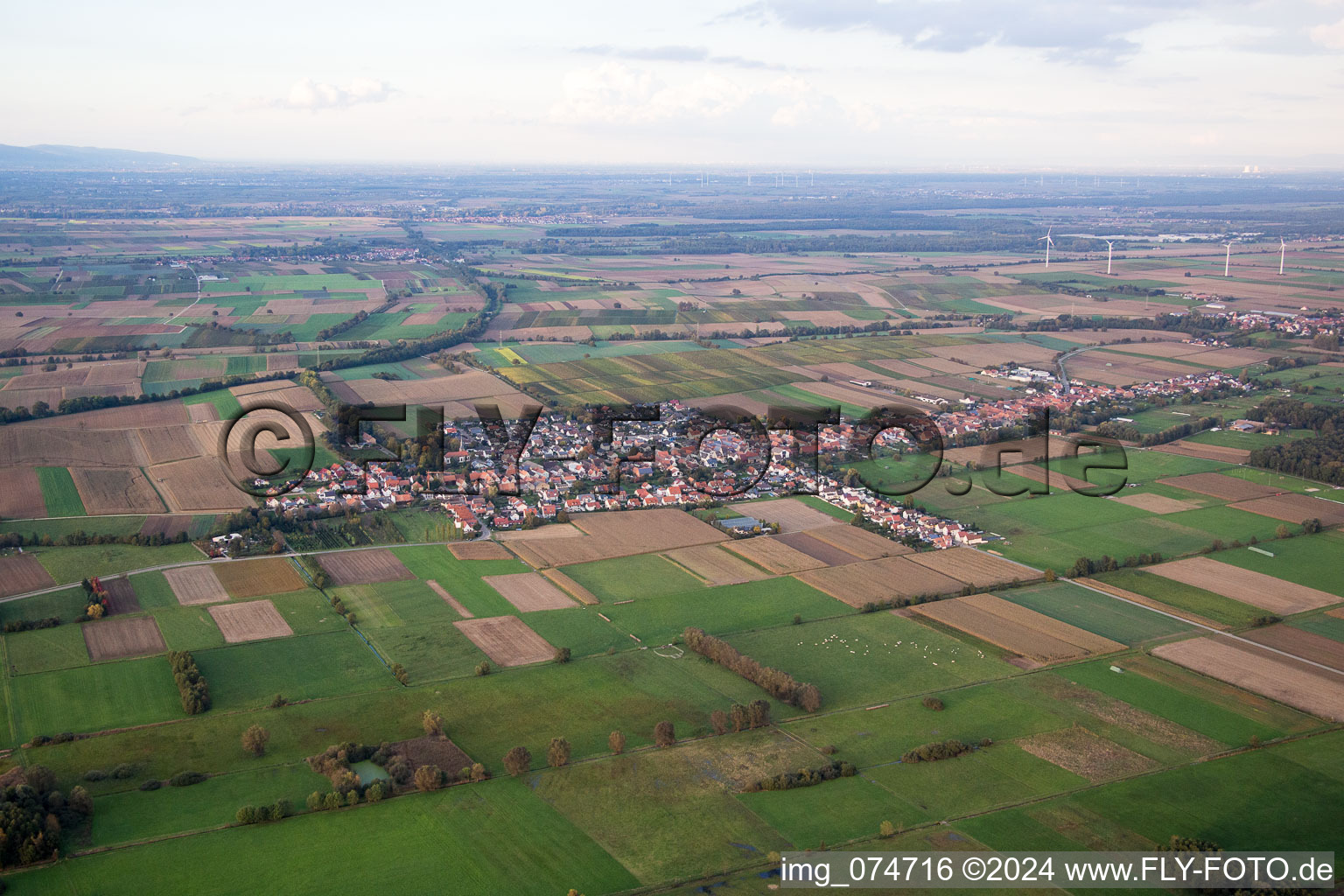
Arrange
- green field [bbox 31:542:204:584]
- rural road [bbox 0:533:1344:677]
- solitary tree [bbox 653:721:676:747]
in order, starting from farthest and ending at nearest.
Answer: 1. green field [bbox 31:542:204:584]
2. rural road [bbox 0:533:1344:677]
3. solitary tree [bbox 653:721:676:747]

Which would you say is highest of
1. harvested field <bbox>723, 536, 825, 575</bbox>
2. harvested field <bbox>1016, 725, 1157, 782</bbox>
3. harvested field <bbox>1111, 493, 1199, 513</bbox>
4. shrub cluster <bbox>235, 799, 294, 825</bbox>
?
harvested field <bbox>1111, 493, 1199, 513</bbox>

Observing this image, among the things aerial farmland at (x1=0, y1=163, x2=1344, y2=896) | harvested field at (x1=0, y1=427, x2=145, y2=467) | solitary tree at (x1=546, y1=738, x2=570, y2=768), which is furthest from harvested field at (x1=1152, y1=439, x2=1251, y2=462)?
harvested field at (x1=0, y1=427, x2=145, y2=467)

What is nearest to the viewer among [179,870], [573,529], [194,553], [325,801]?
[179,870]

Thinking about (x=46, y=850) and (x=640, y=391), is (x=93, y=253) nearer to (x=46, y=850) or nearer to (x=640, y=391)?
(x=640, y=391)

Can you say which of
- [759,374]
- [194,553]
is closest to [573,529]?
[194,553]

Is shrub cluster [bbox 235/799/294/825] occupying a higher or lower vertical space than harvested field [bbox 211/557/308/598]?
lower

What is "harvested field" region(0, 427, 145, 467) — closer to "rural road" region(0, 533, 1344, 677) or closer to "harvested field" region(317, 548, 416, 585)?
"rural road" region(0, 533, 1344, 677)

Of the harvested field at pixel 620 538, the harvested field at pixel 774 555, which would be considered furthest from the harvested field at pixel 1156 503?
the harvested field at pixel 620 538

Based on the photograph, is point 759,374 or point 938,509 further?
point 759,374
